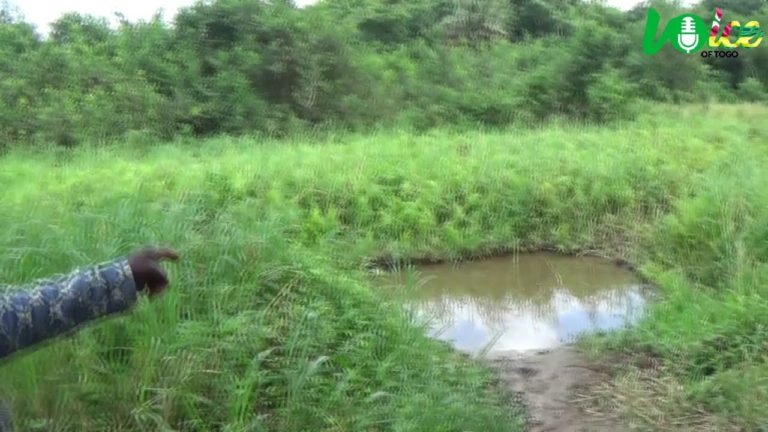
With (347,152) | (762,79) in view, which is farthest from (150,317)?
(762,79)

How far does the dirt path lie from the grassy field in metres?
0.18

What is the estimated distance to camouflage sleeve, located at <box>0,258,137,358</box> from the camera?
180 centimetres

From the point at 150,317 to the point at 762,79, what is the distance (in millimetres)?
15424

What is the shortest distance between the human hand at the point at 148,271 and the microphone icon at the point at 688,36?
46.9 ft

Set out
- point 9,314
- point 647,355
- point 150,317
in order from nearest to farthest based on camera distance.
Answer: point 9,314 → point 150,317 → point 647,355

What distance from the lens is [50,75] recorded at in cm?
1275

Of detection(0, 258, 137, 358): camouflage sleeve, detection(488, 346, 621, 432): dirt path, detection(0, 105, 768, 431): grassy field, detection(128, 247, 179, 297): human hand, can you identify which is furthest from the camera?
detection(488, 346, 621, 432): dirt path

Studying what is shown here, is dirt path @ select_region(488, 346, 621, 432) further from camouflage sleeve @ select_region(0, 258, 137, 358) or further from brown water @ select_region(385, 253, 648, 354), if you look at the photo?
camouflage sleeve @ select_region(0, 258, 137, 358)

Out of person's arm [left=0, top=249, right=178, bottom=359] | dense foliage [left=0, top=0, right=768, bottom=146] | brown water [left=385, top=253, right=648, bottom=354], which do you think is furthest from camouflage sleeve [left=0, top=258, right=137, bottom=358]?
dense foliage [left=0, top=0, right=768, bottom=146]

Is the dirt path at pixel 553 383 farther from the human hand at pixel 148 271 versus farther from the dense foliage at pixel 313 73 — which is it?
the dense foliage at pixel 313 73

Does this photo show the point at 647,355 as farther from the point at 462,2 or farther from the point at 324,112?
the point at 462,2

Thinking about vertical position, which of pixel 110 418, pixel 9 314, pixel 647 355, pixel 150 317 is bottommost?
pixel 647 355

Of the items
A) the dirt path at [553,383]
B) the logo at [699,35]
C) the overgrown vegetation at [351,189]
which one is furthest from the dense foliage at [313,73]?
the dirt path at [553,383]

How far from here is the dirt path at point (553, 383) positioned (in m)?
4.09
